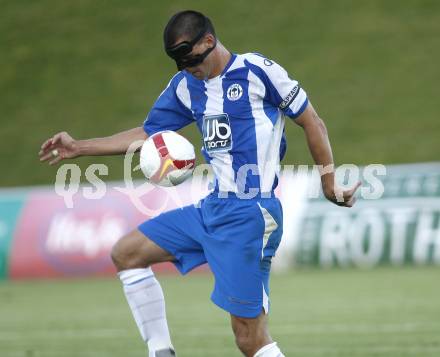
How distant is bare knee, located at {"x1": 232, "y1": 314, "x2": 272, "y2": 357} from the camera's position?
5.89 meters

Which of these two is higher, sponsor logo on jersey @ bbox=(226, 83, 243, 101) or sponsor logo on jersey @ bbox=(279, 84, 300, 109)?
sponsor logo on jersey @ bbox=(226, 83, 243, 101)

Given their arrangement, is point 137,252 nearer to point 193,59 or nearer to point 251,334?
point 251,334

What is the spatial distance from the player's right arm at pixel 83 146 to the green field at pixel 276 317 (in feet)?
7.01

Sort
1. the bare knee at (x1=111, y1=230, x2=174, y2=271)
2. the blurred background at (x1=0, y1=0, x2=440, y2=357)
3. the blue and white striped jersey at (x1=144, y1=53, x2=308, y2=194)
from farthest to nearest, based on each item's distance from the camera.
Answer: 1. the blurred background at (x1=0, y1=0, x2=440, y2=357)
2. the bare knee at (x1=111, y1=230, x2=174, y2=271)
3. the blue and white striped jersey at (x1=144, y1=53, x2=308, y2=194)

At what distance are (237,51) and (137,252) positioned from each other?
20666 mm

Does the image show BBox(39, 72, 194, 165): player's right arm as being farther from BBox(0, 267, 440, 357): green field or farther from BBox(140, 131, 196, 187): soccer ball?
BBox(0, 267, 440, 357): green field

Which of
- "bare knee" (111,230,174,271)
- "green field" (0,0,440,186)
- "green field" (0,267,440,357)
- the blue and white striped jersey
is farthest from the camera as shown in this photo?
"green field" (0,0,440,186)

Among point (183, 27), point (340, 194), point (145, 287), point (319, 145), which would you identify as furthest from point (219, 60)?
point (145, 287)

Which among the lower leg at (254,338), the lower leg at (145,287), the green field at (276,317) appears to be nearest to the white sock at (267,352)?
the lower leg at (254,338)

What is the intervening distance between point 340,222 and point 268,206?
8.71m

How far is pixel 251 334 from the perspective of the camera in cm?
590

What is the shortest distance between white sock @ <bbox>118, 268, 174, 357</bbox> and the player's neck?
123cm

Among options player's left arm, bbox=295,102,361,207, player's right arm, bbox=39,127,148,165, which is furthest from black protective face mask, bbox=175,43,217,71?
player's right arm, bbox=39,127,148,165

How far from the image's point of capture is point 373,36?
27.0 meters
